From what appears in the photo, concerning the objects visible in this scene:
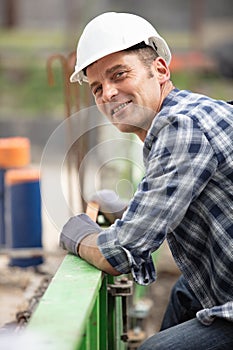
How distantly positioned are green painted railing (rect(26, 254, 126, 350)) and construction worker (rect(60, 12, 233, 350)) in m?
0.11

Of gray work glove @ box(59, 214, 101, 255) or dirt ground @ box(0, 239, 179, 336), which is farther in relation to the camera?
dirt ground @ box(0, 239, 179, 336)

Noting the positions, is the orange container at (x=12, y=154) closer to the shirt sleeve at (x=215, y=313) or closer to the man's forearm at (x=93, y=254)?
the man's forearm at (x=93, y=254)

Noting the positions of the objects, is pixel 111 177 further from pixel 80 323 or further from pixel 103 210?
pixel 80 323

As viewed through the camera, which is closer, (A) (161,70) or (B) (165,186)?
(B) (165,186)

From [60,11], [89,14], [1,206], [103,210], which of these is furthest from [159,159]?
[60,11]

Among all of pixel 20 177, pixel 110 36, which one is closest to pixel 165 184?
pixel 110 36

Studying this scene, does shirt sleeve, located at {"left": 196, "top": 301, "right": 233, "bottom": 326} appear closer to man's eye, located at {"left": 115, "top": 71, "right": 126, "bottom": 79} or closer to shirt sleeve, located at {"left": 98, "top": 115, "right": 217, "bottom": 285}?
shirt sleeve, located at {"left": 98, "top": 115, "right": 217, "bottom": 285}

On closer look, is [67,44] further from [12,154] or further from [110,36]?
[110,36]

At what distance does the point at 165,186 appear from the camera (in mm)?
2684

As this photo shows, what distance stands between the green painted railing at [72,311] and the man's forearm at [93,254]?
2 cm

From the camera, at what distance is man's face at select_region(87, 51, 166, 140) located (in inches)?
119

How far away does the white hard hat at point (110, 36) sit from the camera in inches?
118

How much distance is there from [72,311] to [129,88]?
0.99m

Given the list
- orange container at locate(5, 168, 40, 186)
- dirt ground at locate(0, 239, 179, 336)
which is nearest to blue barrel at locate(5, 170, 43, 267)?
orange container at locate(5, 168, 40, 186)
